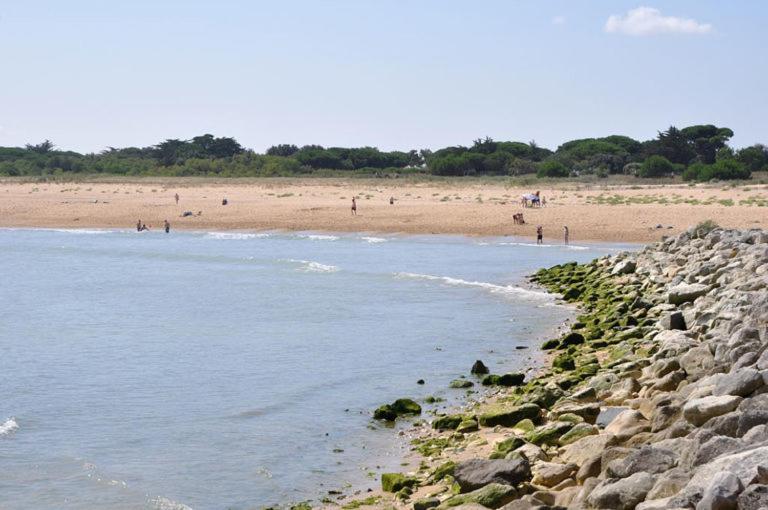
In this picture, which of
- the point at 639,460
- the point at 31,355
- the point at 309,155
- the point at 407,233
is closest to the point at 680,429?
the point at 639,460

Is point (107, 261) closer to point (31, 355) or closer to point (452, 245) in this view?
point (452, 245)

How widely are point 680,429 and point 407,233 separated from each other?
1452 inches

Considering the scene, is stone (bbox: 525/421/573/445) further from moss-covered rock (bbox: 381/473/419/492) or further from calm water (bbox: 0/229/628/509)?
calm water (bbox: 0/229/628/509)

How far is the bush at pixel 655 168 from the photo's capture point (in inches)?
3031

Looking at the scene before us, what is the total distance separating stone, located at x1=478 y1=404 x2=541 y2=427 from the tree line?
197 feet

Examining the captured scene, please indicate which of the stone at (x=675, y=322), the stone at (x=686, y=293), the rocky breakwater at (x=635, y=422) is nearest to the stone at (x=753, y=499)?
the rocky breakwater at (x=635, y=422)

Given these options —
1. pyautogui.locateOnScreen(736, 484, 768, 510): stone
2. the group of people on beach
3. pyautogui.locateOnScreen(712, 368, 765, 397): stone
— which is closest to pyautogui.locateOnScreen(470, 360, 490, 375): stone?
pyautogui.locateOnScreen(712, 368, 765, 397): stone

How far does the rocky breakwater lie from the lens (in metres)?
7.37

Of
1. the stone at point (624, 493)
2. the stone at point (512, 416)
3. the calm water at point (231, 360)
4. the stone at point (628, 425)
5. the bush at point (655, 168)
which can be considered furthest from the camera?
the bush at point (655, 168)

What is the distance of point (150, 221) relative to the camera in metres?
53.1

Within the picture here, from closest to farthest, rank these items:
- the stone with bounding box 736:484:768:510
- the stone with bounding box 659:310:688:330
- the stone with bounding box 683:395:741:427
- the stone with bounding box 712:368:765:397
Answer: the stone with bounding box 736:484:768:510, the stone with bounding box 683:395:741:427, the stone with bounding box 712:368:765:397, the stone with bounding box 659:310:688:330

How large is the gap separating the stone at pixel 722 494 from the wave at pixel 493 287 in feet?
62.3

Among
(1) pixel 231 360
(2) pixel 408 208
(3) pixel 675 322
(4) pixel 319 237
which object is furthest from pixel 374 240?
(3) pixel 675 322

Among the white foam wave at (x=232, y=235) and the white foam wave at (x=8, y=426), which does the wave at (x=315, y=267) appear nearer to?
the white foam wave at (x=232, y=235)
